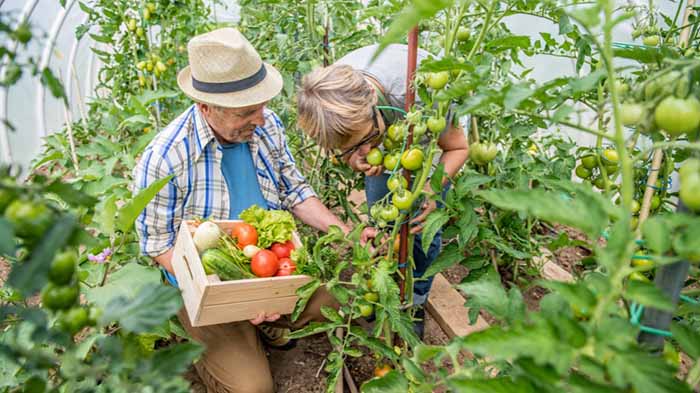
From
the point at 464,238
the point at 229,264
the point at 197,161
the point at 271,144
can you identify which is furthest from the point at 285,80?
Result: the point at 464,238

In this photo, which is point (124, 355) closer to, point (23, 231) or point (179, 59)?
point (23, 231)

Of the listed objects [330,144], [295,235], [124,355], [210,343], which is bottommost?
[210,343]

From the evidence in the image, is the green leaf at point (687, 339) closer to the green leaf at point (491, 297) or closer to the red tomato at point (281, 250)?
the green leaf at point (491, 297)

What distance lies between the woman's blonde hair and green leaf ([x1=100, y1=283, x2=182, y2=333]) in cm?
101

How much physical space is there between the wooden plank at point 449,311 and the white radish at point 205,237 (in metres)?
1.08

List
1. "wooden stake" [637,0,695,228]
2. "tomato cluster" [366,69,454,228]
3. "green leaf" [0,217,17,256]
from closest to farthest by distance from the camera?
"green leaf" [0,217,17,256] < "wooden stake" [637,0,695,228] < "tomato cluster" [366,69,454,228]

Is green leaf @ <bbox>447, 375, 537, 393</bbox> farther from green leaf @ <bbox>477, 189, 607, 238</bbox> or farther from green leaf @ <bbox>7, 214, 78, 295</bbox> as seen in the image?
green leaf @ <bbox>7, 214, 78, 295</bbox>

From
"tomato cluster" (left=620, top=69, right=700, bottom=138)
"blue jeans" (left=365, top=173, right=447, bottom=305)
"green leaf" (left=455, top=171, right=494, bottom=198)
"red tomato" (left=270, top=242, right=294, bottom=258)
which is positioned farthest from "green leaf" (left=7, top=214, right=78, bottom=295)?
"blue jeans" (left=365, top=173, right=447, bottom=305)

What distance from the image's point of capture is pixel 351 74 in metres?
1.52

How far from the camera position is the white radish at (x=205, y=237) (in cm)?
144

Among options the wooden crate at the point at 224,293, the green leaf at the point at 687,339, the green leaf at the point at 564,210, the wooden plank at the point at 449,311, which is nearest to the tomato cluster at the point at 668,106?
the green leaf at the point at 564,210

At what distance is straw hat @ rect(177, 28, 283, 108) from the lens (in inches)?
61.2

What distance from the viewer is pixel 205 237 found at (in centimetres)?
144

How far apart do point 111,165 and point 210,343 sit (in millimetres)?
715
